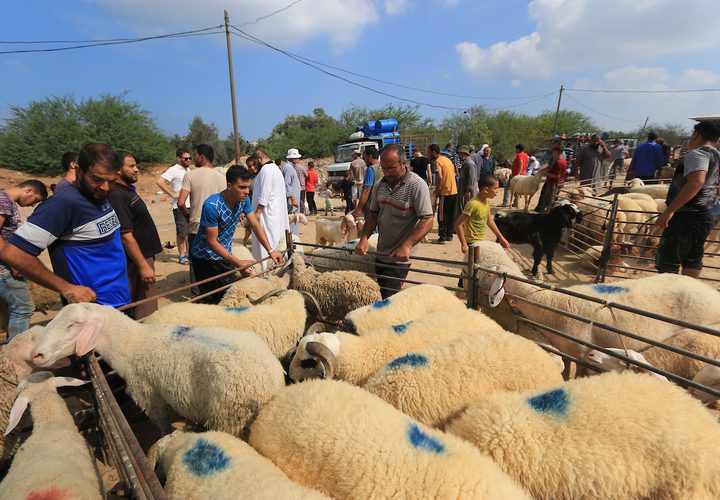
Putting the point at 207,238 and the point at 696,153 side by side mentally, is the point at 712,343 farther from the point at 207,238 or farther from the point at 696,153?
the point at 207,238

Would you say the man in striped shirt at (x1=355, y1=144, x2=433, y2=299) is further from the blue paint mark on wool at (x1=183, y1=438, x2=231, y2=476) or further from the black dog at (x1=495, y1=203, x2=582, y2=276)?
the black dog at (x1=495, y1=203, x2=582, y2=276)

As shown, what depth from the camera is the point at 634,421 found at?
5.14 ft

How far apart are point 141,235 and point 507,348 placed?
3.69m

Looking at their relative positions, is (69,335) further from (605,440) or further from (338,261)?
(338,261)

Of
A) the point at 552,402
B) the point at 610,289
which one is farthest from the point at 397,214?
the point at 552,402

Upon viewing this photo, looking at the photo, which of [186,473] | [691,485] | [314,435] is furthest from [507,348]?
[186,473]

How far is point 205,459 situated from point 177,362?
747 mm

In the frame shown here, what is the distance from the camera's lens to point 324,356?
7.25ft

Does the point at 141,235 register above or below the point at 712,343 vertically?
above

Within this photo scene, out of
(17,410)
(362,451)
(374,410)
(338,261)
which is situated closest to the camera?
(362,451)

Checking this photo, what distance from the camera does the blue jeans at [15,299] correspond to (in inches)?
123

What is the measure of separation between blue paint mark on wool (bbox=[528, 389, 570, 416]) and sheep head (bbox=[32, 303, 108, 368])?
250 cm

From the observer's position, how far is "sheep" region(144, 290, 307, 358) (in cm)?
293

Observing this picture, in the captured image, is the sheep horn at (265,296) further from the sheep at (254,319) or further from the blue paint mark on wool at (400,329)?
the blue paint mark on wool at (400,329)
